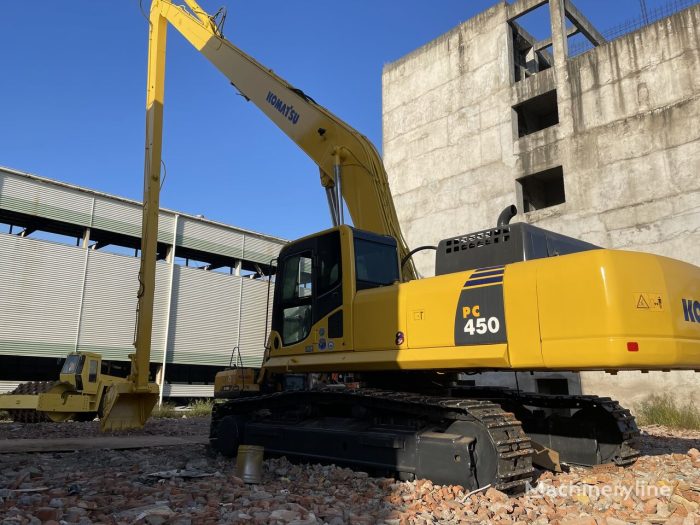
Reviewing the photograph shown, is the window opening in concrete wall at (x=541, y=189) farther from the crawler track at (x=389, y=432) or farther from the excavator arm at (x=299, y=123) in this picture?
the crawler track at (x=389, y=432)

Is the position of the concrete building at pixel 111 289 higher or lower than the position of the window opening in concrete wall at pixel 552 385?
higher

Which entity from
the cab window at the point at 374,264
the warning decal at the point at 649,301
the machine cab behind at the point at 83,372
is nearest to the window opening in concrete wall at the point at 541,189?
the cab window at the point at 374,264

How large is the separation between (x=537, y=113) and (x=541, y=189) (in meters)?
3.18

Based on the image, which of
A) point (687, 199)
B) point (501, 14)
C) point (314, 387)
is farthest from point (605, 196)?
point (314, 387)

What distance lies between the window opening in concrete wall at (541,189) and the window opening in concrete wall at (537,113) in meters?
2.12

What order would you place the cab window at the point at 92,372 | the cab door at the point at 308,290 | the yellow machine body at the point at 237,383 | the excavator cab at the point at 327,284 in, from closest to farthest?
the excavator cab at the point at 327,284 → the cab door at the point at 308,290 → the yellow machine body at the point at 237,383 → the cab window at the point at 92,372

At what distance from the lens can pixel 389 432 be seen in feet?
20.2

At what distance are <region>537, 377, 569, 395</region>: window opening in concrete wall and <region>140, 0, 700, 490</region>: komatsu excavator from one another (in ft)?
35.4

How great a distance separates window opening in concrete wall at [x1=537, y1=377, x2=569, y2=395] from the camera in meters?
17.6

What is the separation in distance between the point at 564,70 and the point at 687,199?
6.72 meters

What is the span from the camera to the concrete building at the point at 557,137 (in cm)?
1655

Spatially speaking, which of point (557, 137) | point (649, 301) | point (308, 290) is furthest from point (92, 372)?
point (557, 137)

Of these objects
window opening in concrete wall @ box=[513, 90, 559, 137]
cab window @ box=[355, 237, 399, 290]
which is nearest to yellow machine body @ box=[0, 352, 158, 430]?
cab window @ box=[355, 237, 399, 290]

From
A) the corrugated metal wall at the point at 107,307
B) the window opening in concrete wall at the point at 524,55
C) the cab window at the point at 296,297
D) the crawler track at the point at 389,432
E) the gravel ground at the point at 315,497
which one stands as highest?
the window opening in concrete wall at the point at 524,55
